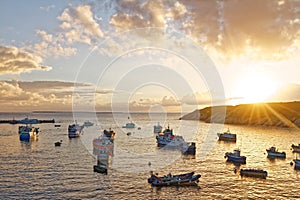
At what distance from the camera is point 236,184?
58469 mm

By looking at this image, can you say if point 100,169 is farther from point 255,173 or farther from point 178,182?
point 255,173

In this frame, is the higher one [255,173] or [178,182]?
[255,173]

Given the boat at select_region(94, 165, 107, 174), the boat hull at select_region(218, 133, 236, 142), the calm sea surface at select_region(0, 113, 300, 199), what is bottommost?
the calm sea surface at select_region(0, 113, 300, 199)

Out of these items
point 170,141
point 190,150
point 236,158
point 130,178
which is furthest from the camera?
point 170,141

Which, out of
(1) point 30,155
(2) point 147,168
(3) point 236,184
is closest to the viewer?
(3) point 236,184

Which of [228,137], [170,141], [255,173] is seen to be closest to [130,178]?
[255,173]

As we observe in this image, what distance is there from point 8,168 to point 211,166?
170 ft

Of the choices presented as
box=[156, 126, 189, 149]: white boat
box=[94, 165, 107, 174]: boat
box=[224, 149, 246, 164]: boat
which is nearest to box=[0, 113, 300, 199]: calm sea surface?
box=[94, 165, 107, 174]: boat

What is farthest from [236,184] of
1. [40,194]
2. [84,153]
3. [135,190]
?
[84,153]

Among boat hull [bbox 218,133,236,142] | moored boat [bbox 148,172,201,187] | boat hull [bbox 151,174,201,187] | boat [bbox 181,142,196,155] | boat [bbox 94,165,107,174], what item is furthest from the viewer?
boat hull [bbox 218,133,236,142]

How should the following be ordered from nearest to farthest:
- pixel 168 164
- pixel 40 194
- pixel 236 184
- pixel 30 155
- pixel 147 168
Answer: pixel 40 194, pixel 236 184, pixel 147 168, pixel 168 164, pixel 30 155

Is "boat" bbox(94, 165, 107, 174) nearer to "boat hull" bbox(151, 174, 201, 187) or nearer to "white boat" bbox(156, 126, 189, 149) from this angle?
"boat hull" bbox(151, 174, 201, 187)

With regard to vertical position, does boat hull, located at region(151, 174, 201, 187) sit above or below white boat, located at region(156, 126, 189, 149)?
below

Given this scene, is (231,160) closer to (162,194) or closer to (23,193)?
(162,194)
